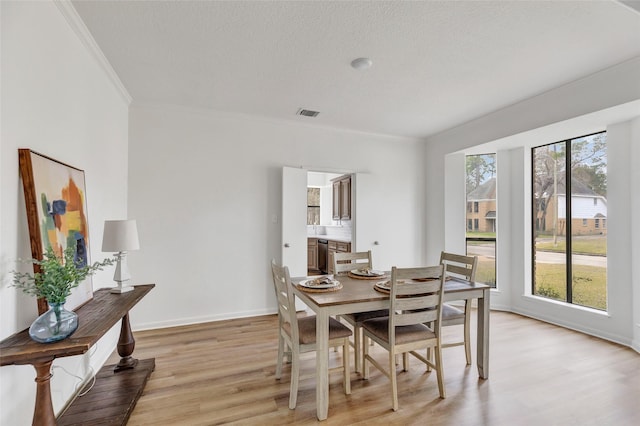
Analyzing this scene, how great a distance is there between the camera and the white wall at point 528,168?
9.45ft

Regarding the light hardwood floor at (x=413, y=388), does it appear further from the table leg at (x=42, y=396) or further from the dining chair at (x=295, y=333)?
the table leg at (x=42, y=396)

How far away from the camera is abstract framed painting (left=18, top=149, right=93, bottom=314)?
1.55 metres

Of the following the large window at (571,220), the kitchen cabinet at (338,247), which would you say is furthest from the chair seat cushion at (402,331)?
the kitchen cabinet at (338,247)

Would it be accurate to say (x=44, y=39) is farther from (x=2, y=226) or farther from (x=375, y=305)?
(x=375, y=305)

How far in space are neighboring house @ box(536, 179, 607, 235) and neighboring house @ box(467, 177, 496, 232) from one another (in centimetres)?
57

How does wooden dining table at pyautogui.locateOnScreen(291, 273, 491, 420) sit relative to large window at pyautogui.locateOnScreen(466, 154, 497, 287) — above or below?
below

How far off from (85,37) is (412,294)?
3.03m

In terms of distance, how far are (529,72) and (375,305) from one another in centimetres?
262

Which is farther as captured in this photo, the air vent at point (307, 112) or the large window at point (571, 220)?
the air vent at point (307, 112)

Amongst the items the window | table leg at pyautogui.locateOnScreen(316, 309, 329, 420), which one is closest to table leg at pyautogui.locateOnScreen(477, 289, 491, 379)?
table leg at pyautogui.locateOnScreen(316, 309, 329, 420)

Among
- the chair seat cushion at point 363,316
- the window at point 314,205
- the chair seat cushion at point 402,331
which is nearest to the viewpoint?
the chair seat cushion at point 402,331

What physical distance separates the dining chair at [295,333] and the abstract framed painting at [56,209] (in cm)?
131

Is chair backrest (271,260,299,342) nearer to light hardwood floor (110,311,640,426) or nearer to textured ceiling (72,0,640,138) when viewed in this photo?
light hardwood floor (110,311,640,426)

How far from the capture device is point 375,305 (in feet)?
6.93
